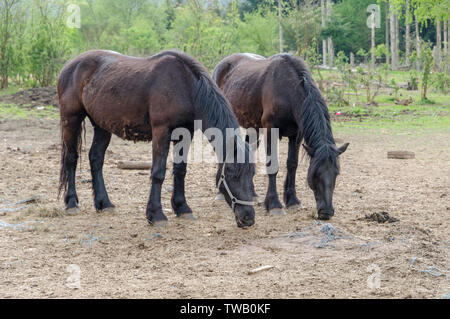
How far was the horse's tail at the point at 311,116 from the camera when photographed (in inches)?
243

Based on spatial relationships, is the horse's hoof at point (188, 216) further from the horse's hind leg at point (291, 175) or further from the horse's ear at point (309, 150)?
the horse's ear at point (309, 150)

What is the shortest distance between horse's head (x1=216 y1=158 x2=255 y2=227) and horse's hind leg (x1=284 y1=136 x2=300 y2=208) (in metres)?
1.52

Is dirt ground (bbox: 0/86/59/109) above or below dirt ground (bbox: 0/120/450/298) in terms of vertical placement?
above

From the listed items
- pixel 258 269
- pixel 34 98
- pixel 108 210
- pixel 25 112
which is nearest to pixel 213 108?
pixel 258 269

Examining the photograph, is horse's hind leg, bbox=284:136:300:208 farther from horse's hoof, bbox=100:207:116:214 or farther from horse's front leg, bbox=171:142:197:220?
horse's hoof, bbox=100:207:116:214

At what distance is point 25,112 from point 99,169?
9596 mm

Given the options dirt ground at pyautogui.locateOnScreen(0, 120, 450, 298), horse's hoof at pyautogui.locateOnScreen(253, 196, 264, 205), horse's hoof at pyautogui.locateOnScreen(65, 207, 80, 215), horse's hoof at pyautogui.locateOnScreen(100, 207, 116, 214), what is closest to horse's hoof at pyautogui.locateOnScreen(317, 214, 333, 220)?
dirt ground at pyautogui.locateOnScreen(0, 120, 450, 298)

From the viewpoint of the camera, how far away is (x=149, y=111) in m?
6.18

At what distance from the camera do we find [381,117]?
15953 mm

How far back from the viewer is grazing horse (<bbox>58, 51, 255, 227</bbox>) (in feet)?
19.0

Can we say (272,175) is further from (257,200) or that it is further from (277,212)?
(257,200)

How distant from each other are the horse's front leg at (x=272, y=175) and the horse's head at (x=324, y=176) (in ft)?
2.88

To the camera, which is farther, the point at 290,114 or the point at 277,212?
the point at 277,212

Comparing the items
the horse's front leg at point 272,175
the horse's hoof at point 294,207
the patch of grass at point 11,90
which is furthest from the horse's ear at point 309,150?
the patch of grass at point 11,90
